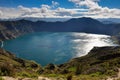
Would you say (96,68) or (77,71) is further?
(77,71)

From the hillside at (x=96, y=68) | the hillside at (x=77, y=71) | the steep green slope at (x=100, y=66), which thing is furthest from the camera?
the steep green slope at (x=100, y=66)

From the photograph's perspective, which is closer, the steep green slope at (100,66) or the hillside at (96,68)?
the hillside at (96,68)

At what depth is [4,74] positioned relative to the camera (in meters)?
23.9

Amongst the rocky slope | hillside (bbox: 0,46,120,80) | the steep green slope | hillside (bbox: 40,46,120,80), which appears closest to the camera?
hillside (bbox: 0,46,120,80)

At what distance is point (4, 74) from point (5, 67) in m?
0.89

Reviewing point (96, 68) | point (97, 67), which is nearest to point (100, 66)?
point (97, 67)

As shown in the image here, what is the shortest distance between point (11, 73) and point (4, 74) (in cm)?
77

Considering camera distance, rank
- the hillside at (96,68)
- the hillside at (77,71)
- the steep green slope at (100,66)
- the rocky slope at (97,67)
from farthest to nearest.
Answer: the rocky slope at (97,67)
the steep green slope at (100,66)
the hillside at (96,68)
the hillside at (77,71)

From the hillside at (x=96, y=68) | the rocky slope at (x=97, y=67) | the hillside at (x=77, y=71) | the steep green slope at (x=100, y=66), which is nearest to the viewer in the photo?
the hillside at (x=77, y=71)

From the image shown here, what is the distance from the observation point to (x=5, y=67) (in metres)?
24.5

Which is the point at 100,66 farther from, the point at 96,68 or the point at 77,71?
the point at 96,68

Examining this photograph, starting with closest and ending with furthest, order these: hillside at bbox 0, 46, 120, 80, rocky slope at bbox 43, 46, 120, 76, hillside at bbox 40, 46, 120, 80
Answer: hillside at bbox 0, 46, 120, 80 → hillside at bbox 40, 46, 120, 80 → rocky slope at bbox 43, 46, 120, 76

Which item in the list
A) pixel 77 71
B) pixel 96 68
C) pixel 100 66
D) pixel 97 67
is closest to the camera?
pixel 96 68

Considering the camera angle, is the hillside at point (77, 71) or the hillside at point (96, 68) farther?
the hillside at point (96, 68)
